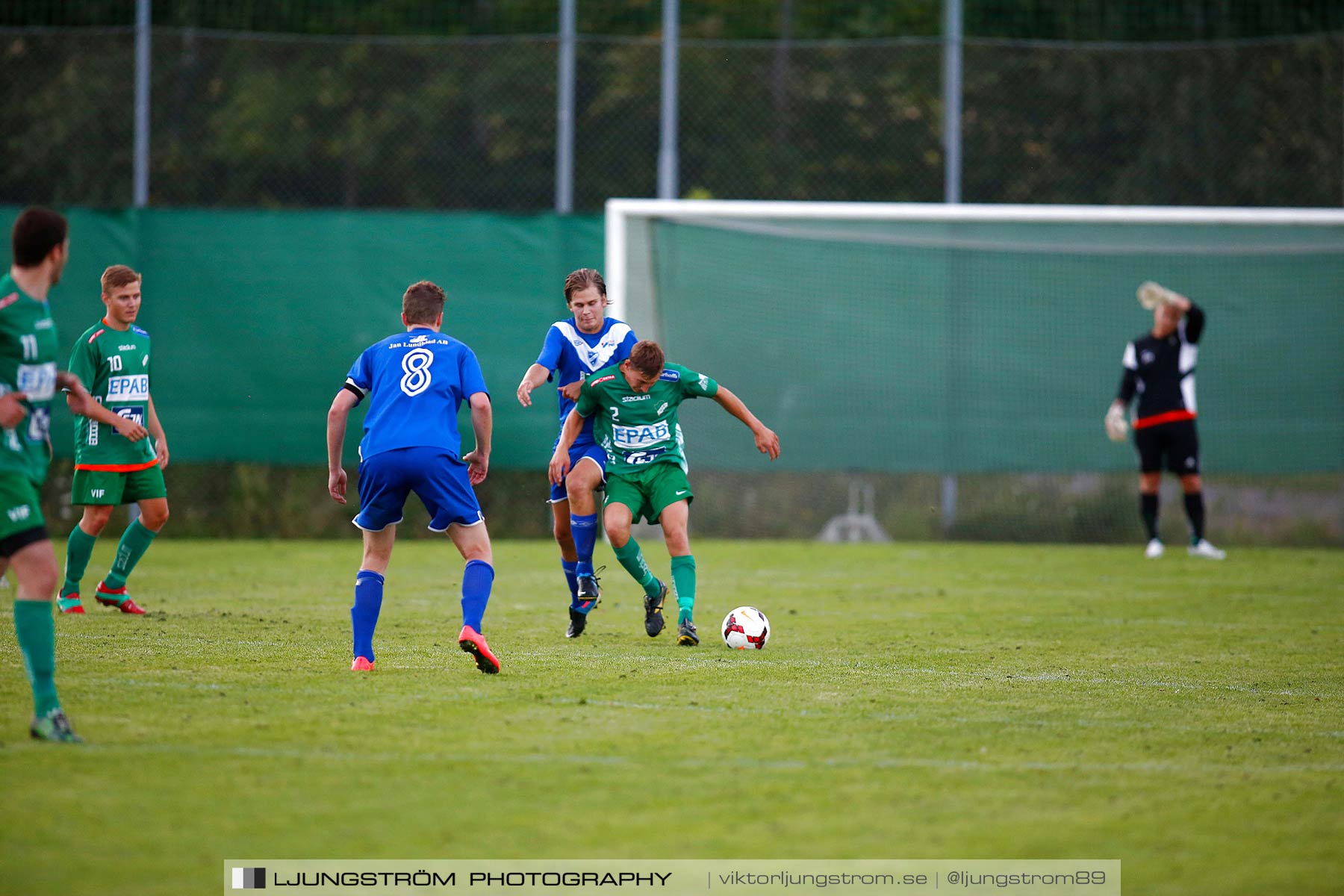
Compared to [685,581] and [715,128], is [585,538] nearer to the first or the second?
[685,581]

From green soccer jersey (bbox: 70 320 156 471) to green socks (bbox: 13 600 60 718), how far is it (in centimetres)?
397

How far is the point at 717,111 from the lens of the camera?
1816 centimetres

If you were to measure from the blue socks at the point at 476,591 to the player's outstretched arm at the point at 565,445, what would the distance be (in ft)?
4.26

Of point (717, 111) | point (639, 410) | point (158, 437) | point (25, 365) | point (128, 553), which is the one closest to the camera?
point (25, 365)

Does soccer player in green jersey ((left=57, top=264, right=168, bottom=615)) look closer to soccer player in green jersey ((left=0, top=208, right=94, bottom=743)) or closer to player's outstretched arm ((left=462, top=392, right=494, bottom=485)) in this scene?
player's outstretched arm ((left=462, top=392, right=494, bottom=485))

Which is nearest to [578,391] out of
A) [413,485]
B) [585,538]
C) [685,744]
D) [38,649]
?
[585,538]

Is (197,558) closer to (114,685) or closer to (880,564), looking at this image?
(880,564)

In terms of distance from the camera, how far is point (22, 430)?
16.5 feet

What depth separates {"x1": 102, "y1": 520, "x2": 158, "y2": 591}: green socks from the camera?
348 inches

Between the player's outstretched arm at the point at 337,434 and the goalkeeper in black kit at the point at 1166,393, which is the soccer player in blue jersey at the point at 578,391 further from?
the goalkeeper in black kit at the point at 1166,393

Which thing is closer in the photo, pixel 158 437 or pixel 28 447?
pixel 28 447

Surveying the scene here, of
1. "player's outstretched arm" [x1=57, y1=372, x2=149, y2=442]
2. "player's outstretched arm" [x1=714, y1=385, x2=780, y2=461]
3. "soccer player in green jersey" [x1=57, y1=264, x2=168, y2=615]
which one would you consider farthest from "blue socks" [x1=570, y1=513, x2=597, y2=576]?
"player's outstretched arm" [x1=57, y1=372, x2=149, y2=442]

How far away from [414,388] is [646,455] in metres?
1.82

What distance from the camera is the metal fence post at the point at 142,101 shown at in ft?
49.6
